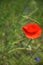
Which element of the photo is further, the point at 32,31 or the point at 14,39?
the point at 14,39

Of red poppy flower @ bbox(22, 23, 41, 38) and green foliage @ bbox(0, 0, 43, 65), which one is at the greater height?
green foliage @ bbox(0, 0, 43, 65)

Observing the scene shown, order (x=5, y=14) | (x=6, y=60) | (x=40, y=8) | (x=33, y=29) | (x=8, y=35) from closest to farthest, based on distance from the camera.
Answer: (x=33, y=29)
(x=6, y=60)
(x=8, y=35)
(x=5, y=14)
(x=40, y=8)

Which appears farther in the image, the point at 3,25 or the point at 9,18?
the point at 9,18

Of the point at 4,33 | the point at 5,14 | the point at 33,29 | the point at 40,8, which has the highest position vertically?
the point at 40,8

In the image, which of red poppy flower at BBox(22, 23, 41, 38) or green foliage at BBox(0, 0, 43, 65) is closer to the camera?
red poppy flower at BBox(22, 23, 41, 38)

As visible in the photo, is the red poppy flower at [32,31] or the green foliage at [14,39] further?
the green foliage at [14,39]

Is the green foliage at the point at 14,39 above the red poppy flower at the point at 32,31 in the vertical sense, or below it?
above

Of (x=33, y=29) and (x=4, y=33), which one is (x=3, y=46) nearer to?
(x=4, y=33)

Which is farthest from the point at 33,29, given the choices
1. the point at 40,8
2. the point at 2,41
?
the point at 40,8

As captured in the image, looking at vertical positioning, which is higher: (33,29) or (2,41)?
(2,41)

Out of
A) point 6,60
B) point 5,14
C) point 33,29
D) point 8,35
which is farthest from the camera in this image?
point 5,14

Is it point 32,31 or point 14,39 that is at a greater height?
point 14,39
